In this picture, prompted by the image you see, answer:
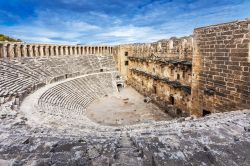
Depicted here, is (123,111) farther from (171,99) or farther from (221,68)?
(221,68)

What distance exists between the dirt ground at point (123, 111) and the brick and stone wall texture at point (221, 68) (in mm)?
5934

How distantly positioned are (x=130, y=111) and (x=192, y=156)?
538 inches

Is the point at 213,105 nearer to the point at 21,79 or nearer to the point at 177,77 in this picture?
Result: the point at 177,77

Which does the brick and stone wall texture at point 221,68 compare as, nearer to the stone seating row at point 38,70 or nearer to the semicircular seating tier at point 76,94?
the semicircular seating tier at point 76,94

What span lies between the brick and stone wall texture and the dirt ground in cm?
593

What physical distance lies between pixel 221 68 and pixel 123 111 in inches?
398

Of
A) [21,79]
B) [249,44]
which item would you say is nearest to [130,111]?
[21,79]

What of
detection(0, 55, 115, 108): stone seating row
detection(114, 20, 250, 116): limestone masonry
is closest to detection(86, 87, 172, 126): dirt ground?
detection(114, 20, 250, 116): limestone masonry

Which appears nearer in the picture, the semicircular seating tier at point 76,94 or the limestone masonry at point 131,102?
the limestone masonry at point 131,102

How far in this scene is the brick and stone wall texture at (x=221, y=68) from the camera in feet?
21.4

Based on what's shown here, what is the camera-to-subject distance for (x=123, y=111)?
16531mm

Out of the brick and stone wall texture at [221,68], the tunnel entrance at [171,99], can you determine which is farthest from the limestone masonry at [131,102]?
the tunnel entrance at [171,99]

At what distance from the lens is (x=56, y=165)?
273 cm

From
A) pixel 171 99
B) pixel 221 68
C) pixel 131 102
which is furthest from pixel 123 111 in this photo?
pixel 221 68
